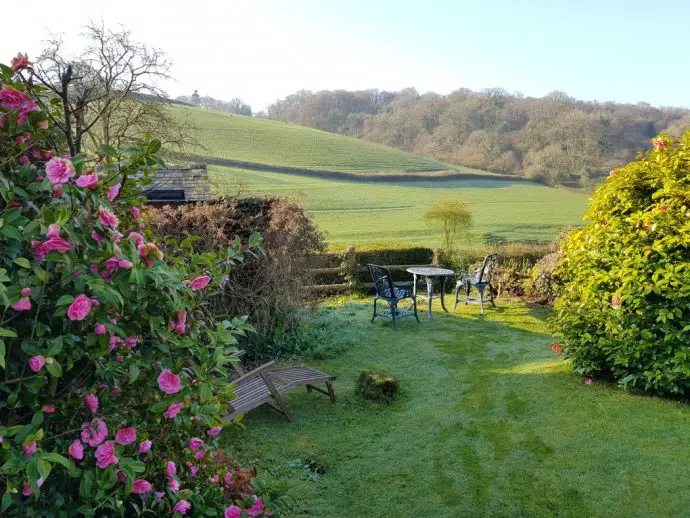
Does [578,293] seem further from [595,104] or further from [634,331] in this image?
[595,104]

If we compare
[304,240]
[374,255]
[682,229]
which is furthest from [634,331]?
[374,255]

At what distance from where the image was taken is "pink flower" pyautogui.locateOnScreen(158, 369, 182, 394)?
1.86 metres

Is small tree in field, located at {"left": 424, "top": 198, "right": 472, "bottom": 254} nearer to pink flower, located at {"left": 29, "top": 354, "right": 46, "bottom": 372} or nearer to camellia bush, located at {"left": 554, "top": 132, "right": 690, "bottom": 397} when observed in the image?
camellia bush, located at {"left": 554, "top": 132, "right": 690, "bottom": 397}

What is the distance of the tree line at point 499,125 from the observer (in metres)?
39.0

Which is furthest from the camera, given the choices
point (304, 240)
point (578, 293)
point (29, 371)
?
point (304, 240)

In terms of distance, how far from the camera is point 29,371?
1646 millimetres

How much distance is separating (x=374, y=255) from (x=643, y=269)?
9.07 m

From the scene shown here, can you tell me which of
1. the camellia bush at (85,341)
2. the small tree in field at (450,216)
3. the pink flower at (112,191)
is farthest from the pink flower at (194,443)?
the small tree in field at (450,216)

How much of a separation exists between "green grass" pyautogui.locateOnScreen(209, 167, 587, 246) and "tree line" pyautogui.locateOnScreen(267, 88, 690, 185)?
120 inches

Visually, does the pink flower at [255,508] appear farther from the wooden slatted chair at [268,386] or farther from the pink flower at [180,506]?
the wooden slatted chair at [268,386]

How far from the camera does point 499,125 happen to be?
4553cm

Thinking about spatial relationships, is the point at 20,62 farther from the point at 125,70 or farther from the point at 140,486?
the point at 125,70

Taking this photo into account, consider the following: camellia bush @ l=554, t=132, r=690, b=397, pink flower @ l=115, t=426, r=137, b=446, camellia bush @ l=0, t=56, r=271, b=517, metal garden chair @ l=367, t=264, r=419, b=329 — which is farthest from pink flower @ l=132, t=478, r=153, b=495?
metal garden chair @ l=367, t=264, r=419, b=329

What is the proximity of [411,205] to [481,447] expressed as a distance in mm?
30544
